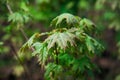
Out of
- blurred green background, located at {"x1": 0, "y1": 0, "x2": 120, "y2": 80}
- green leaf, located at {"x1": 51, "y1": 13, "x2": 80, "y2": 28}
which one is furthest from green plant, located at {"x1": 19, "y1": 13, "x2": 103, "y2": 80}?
blurred green background, located at {"x1": 0, "y1": 0, "x2": 120, "y2": 80}

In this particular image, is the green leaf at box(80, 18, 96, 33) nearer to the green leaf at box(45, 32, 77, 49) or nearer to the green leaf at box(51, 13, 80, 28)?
the green leaf at box(51, 13, 80, 28)

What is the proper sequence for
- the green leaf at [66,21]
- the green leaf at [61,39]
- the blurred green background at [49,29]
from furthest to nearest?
the blurred green background at [49,29] → the green leaf at [66,21] → the green leaf at [61,39]

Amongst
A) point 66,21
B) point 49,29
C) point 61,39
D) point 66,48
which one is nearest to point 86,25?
point 66,21

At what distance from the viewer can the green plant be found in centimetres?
284

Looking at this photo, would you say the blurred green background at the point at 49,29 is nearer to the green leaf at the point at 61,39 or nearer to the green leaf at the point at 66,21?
the green leaf at the point at 66,21

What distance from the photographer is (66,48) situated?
116 inches

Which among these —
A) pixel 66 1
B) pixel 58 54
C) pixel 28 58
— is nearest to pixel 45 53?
pixel 58 54

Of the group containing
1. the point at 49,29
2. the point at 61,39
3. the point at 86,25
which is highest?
the point at 49,29

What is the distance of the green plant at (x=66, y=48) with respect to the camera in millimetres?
2838

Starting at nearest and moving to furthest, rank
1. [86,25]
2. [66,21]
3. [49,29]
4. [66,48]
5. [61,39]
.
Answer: [61,39], [66,48], [66,21], [86,25], [49,29]

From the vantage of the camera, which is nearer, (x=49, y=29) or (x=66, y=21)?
(x=66, y=21)

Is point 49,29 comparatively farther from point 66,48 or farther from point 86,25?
point 66,48

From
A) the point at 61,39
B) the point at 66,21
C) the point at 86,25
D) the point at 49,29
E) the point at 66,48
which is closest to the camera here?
the point at 61,39

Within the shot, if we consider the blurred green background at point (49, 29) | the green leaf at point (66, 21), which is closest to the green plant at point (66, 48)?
the green leaf at point (66, 21)
